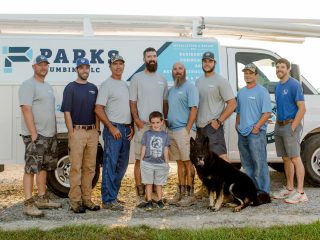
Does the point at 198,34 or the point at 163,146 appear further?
the point at 198,34

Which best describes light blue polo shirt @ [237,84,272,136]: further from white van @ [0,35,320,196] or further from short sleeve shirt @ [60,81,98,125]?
short sleeve shirt @ [60,81,98,125]

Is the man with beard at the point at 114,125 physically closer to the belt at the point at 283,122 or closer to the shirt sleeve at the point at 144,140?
the shirt sleeve at the point at 144,140

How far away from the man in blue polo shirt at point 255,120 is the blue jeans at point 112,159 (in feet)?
5.53

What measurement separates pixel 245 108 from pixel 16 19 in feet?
12.9

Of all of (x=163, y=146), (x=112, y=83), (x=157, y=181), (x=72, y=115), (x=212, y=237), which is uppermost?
(x=112, y=83)

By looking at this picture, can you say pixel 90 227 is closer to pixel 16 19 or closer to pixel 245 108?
pixel 245 108

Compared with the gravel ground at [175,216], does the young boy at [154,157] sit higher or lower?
higher

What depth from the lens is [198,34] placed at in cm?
801

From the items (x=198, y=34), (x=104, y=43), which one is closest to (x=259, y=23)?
(x=198, y=34)

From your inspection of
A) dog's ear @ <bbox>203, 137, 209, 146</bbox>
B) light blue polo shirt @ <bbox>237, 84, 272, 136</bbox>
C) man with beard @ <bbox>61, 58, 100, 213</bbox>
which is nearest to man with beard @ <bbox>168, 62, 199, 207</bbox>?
dog's ear @ <bbox>203, 137, 209, 146</bbox>

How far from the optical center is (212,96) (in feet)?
22.4

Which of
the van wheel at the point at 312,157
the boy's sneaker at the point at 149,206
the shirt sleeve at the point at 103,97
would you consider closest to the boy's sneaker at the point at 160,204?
the boy's sneaker at the point at 149,206

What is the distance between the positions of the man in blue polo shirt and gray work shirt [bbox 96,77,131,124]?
5.45 ft

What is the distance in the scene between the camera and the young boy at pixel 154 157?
654 cm
